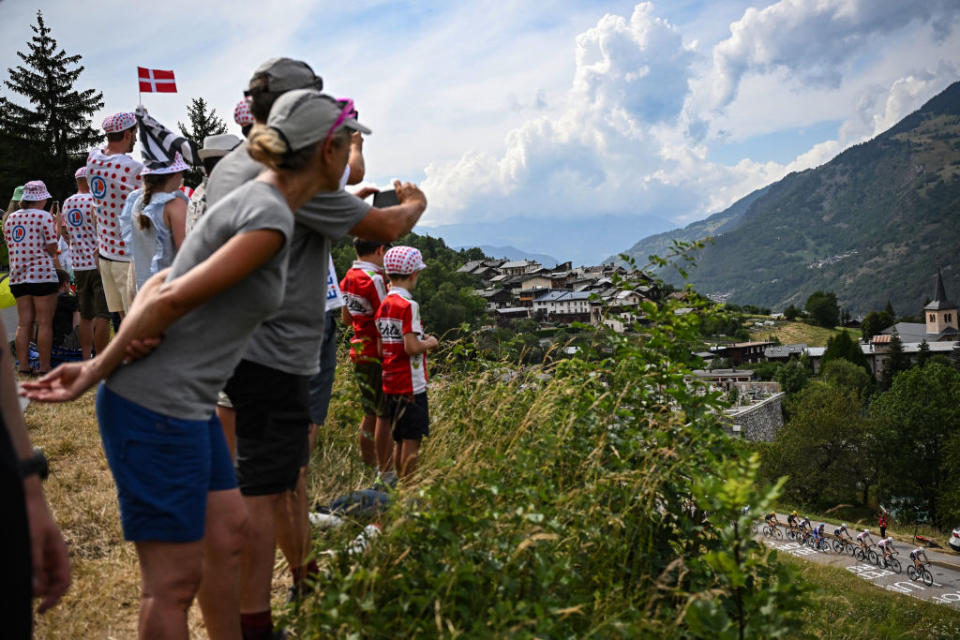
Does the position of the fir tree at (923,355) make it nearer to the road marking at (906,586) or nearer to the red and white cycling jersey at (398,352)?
the road marking at (906,586)

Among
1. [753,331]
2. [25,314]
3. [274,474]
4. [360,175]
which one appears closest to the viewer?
[274,474]

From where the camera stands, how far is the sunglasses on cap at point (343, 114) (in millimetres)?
2215

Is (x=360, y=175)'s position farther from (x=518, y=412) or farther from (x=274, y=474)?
(x=518, y=412)

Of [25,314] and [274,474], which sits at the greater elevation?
[25,314]

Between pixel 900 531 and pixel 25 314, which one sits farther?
pixel 900 531

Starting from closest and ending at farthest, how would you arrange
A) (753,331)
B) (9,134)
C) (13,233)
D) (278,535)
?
(278,535), (13,233), (9,134), (753,331)

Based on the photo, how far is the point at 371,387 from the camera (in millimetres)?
5078

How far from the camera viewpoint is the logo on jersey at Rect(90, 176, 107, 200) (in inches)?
223

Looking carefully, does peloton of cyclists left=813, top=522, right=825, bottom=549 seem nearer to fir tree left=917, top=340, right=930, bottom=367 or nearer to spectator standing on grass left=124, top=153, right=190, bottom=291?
spectator standing on grass left=124, top=153, right=190, bottom=291

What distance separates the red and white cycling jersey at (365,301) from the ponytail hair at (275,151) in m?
3.00

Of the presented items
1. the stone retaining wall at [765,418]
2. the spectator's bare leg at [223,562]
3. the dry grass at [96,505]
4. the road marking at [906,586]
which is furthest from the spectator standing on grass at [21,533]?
the stone retaining wall at [765,418]

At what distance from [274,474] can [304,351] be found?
463mm

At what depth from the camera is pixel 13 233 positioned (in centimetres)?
776

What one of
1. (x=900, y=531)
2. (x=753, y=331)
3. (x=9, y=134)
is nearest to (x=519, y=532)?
(x=9, y=134)
